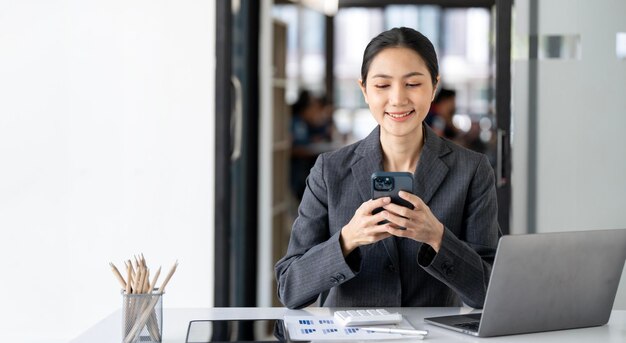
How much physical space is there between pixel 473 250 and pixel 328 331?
460 millimetres

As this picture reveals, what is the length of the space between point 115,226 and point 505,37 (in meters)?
1.79

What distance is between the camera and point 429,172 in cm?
220

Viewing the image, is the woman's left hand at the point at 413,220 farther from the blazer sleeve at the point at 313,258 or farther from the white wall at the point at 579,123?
the white wall at the point at 579,123

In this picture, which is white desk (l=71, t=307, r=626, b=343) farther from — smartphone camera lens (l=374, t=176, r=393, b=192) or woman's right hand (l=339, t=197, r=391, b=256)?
smartphone camera lens (l=374, t=176, r=393, b=192)

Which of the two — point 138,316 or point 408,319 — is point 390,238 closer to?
point 408,319

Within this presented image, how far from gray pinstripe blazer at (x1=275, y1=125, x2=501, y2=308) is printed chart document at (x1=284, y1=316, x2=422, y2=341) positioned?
0.55ft

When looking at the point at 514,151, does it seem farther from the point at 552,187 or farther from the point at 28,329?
the point at 28,329

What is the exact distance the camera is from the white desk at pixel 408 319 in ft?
5.79

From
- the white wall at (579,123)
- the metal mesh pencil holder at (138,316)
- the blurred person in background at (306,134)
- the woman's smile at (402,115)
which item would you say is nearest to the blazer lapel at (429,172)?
the woman's smile at (402,115)

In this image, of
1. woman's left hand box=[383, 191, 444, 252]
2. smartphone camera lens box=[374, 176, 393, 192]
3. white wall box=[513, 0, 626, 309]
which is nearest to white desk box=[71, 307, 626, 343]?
woman's left hand box=[383, 191, 444, 252]

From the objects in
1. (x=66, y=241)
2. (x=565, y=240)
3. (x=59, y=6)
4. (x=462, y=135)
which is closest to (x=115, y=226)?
(x=66, y=241)

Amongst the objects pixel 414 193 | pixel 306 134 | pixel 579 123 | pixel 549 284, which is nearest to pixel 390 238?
pixel 414 193

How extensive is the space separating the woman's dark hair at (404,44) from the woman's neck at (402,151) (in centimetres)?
16

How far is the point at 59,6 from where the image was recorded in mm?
3697
